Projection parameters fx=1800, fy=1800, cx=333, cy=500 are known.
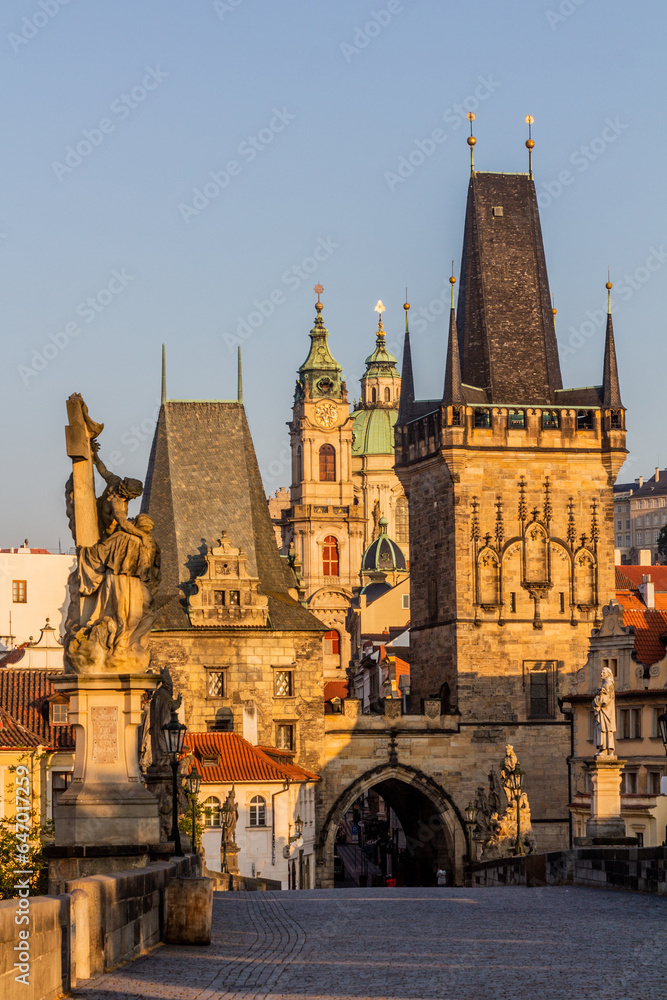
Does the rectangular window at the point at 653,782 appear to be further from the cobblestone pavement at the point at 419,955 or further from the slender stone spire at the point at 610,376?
the cobblestone pavement at the point at 419,955

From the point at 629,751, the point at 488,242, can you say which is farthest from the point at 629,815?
the point at 488,242

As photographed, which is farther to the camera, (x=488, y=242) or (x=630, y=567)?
(x=630, y=567)

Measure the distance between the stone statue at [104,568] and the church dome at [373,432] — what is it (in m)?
158

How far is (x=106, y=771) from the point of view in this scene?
17.8 metres

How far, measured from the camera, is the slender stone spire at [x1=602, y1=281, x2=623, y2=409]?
71.4 meters

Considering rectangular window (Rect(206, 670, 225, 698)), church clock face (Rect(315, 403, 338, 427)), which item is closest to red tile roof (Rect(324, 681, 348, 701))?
rectangular window (Rect(206, 670, 225, 698))

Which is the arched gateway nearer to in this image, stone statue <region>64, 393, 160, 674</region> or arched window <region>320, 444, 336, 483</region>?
stone statue <region>64, 393, 160, 674</region>

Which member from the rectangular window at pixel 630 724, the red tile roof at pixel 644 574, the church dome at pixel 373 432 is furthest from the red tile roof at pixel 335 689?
the church dome at pixel 373 432

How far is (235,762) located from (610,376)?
917 inches

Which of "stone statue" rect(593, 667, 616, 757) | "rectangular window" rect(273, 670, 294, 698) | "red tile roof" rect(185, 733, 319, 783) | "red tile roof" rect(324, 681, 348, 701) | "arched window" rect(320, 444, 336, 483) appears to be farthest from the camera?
"arched window" rect(320, 444, 336, 483)

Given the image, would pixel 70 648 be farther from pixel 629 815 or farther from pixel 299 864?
pixel 299 864

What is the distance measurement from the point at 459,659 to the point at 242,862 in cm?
1391

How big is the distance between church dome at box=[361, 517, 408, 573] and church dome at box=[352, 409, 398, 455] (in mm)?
16193

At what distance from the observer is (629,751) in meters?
55.8
